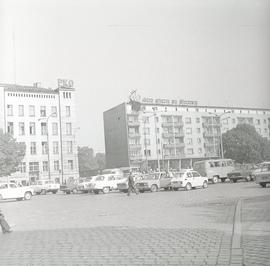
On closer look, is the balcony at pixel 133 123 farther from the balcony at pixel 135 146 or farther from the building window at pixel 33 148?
the building window at pixel 33 148

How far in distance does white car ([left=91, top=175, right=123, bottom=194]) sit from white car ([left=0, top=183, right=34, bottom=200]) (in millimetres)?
4836

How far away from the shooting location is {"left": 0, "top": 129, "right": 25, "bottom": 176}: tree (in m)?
53.5

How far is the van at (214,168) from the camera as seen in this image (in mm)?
37562

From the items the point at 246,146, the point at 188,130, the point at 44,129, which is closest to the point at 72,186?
the point at 44,129

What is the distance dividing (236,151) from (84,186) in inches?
1679

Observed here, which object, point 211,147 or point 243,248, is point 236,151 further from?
point 243,248

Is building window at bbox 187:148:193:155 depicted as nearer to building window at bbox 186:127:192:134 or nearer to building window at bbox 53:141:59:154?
building window at bbox 186:127:192:134

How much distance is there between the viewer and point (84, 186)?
3388cm

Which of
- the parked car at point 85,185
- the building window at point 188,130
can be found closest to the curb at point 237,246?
the parked car at point 85,185

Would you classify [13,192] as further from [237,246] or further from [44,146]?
[44,146]

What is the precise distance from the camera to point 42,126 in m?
72.9

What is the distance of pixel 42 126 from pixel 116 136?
20536 millimetres

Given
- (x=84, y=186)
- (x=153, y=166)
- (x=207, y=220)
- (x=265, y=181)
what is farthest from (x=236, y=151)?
(x=207, y=220)

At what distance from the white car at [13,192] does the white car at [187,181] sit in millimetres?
10399
